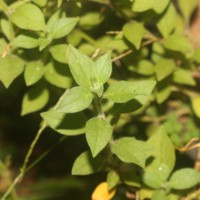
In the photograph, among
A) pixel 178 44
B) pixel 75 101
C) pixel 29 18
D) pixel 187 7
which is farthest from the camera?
pixel 187 7

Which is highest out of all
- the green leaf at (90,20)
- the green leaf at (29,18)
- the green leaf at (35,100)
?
the green leaf at (29,18)

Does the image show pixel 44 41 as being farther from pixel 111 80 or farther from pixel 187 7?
pixel 187 7

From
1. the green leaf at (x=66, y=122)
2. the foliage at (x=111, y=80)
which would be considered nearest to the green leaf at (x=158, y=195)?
the foliage at (x=111, y=80)

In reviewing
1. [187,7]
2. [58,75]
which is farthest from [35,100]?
[187,7]

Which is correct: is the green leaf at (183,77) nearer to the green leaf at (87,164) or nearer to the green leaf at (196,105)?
the green leaf at (196,105)

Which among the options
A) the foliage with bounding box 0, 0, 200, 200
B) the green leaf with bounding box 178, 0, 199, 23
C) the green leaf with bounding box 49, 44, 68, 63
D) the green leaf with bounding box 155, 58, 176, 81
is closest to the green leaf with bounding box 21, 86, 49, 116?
the foliage with bounding box 0, 0, 200, 200

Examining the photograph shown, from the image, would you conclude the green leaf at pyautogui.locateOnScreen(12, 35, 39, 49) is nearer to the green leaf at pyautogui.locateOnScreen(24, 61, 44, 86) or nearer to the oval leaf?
the green leaf at pyautogui.locateOnScreen(24, 61, 44, 86)

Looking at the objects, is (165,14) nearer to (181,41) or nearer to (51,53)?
(181,41)
